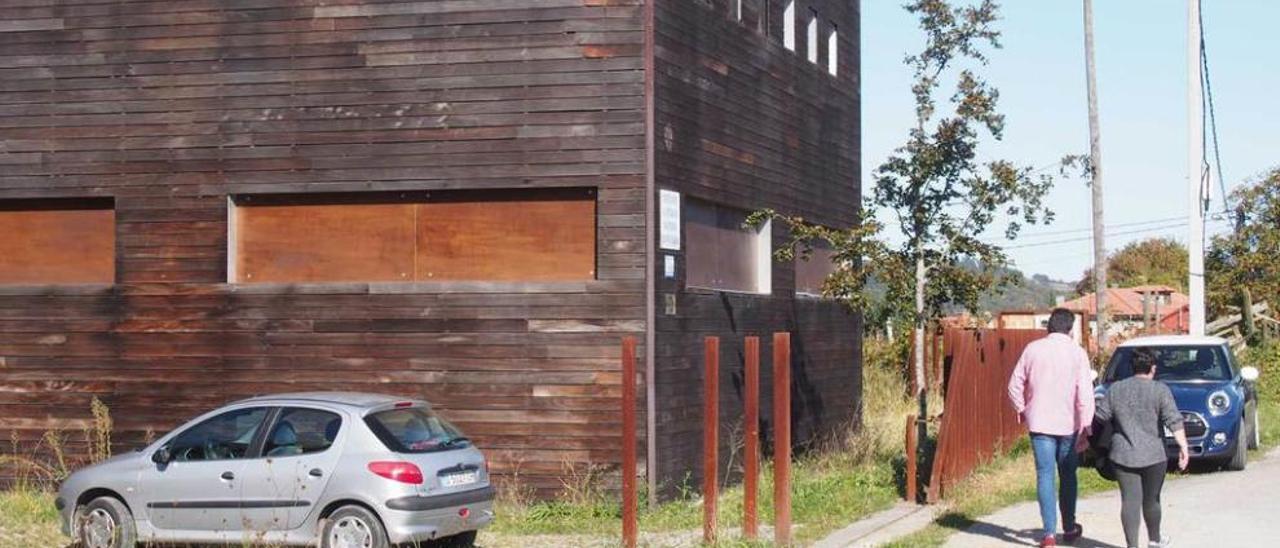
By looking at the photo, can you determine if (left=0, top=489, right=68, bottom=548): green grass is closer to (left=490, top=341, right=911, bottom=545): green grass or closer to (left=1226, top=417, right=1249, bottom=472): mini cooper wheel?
(left=490, top=341, right=911, bottom=545): green grass

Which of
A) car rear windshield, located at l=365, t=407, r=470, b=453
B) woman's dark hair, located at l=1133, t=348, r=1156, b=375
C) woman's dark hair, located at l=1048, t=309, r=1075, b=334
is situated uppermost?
woman's dark hair, located at l=1048, t=309, r=1075, b=334

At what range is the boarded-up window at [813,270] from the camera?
21438mm

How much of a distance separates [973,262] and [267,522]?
833cm

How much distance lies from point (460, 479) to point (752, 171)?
720 centimetres

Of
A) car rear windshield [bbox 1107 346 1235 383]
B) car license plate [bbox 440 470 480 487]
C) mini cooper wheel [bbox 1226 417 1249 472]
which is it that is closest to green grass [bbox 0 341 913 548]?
car license plate [bbox 440 470 480 487]

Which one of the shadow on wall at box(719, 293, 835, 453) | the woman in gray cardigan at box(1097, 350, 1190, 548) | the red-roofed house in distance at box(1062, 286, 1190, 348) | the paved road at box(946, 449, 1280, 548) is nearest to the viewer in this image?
the woman in gray cardigan at box(1097, 350, 1190, 548)

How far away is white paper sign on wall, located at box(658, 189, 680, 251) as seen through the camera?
1647 cm

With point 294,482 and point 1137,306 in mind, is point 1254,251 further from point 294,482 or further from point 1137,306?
point 1137,306

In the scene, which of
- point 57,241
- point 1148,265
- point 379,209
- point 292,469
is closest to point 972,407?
point 379,209

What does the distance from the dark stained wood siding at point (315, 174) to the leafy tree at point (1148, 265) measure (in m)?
67.3

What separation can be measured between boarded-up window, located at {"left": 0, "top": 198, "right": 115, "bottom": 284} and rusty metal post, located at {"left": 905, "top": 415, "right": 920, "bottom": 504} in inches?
336

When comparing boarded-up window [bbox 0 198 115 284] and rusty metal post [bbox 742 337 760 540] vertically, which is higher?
boarded-up window [bbox 0 198 115 284]

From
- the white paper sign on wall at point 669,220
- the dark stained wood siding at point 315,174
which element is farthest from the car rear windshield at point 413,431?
the white paper sign on wall at point 669,220

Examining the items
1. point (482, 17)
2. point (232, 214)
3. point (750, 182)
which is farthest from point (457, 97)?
point (750, 182)
